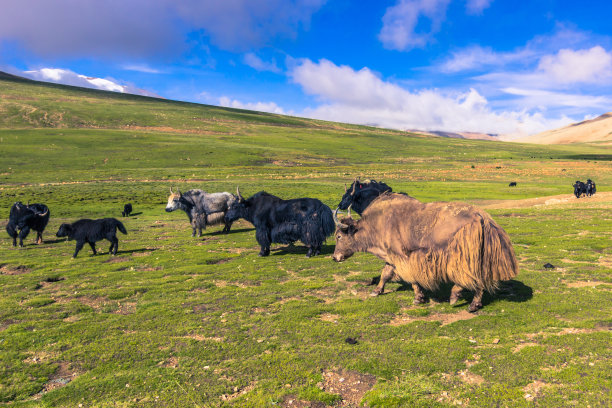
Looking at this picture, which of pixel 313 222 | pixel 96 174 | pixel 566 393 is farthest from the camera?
pixel 96 174

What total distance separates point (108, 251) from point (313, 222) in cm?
1024

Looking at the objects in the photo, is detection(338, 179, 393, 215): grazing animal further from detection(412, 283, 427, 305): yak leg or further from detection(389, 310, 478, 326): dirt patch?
detection(389, 310, 478, 326): dirt patch

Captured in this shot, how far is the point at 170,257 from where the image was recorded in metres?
15.1

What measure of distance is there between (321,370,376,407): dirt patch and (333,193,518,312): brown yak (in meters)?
3.27

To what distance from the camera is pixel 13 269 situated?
13492 millimetres

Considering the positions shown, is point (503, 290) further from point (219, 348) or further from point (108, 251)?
point (108, 251)

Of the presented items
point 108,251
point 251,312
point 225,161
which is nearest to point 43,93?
point 225,161

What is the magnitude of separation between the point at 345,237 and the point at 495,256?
12.8 feet

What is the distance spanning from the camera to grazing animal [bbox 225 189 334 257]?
1435 cm

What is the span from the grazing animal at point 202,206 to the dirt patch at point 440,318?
13998 mm

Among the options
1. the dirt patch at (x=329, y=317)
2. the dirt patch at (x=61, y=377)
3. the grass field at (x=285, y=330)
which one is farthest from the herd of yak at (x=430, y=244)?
the dirt patch at (x=61, y=377)

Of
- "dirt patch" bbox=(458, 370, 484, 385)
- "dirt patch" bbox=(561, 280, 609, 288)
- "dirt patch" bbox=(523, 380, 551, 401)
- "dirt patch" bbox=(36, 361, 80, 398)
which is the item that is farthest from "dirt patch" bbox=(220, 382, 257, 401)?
"dirt patch" bbox=(561, 280, 609, 288)

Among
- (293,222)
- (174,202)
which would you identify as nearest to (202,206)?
Result: (174,202)

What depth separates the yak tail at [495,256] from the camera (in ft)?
24.9
